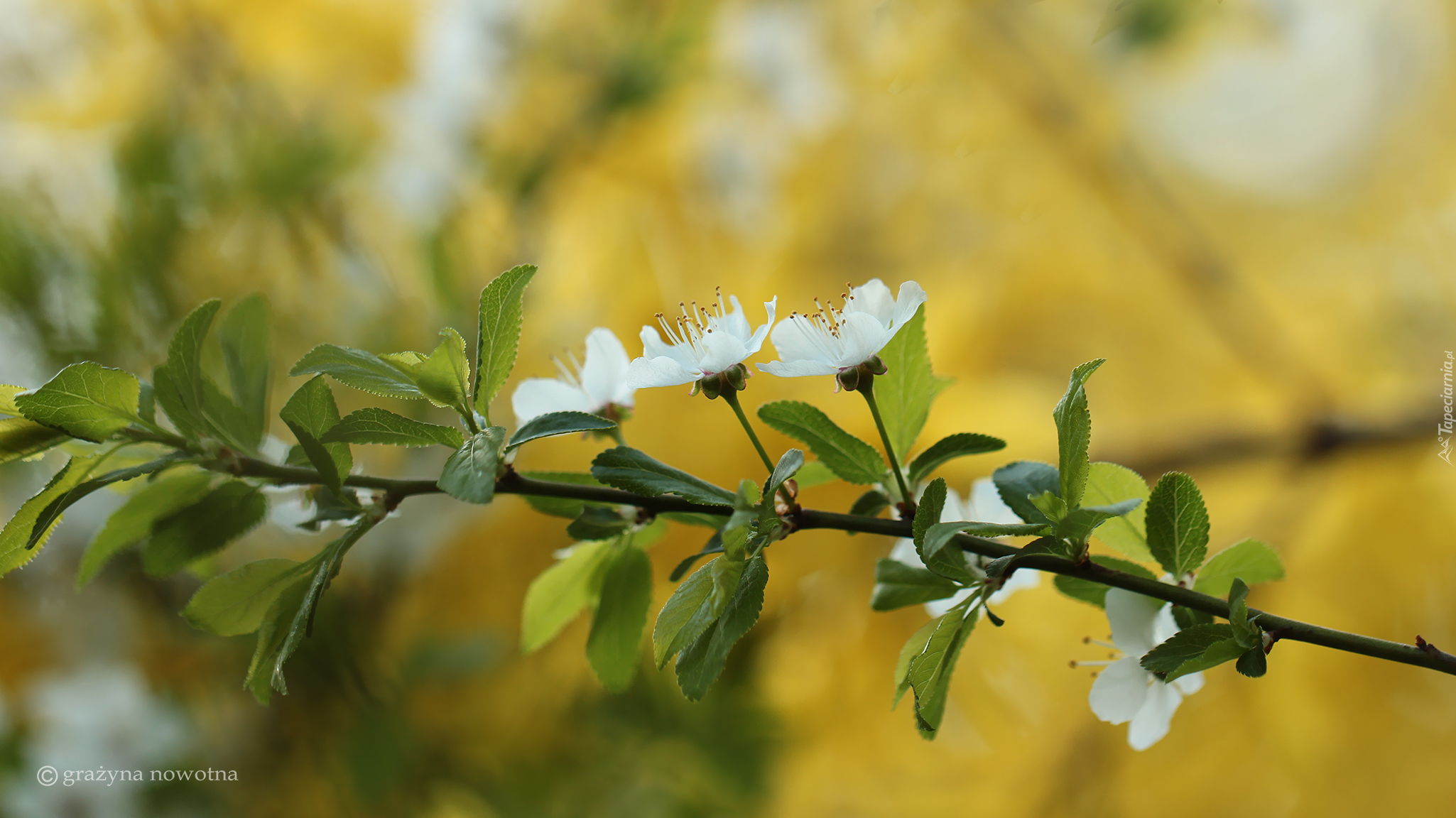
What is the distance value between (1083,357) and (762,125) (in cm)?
41

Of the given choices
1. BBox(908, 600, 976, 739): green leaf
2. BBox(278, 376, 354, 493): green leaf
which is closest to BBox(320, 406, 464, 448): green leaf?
BBox(278, 376, 354, 493): green leaf

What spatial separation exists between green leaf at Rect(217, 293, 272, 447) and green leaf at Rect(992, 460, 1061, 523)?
0.17 meters

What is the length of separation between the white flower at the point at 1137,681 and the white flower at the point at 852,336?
0.26ft

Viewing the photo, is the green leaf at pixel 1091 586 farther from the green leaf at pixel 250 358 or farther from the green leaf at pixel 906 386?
the green leaf at pixel 250 358

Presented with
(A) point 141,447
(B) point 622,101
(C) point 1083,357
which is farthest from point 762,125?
(A) point 141,447

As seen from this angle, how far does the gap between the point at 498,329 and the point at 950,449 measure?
100 millimetres

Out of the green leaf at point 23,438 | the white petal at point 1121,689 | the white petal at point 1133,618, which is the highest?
the green leaf at point 23,438

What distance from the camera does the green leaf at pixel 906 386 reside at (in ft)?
0.63

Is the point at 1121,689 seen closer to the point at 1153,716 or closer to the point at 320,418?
the point at 1153,716

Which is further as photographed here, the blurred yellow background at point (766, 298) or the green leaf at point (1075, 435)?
the blurred yellow background at point (766, 298)

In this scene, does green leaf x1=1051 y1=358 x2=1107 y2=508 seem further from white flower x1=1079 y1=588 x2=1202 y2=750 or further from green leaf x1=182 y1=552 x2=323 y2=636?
green leaf x1=182 y1=552 x2=323 y2=636

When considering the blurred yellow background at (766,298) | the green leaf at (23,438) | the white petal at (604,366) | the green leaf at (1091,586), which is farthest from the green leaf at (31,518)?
the blurred yellow background at (766,298)

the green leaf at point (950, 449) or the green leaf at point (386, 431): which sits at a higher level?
the green leaf at point (386, 431)

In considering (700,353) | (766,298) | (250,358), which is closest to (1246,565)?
(700,353)
